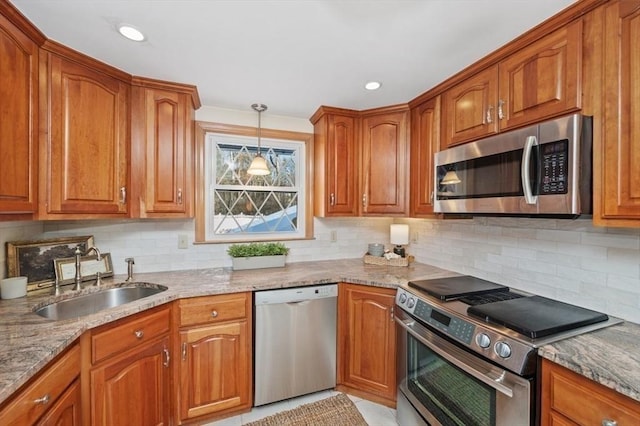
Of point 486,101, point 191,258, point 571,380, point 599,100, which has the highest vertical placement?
point 486,101

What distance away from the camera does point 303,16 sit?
4.27 ft

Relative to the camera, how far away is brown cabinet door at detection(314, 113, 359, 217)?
99.0 inches

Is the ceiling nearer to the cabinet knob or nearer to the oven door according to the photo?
the cabinet knob

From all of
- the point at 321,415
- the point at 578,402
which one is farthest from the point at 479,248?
the point at 321,415

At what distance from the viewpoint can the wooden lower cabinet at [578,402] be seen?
910 millimetres

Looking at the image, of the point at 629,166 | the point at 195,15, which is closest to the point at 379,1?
the point at 195,15

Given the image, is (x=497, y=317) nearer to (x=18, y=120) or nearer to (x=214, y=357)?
(x=214, y=357)

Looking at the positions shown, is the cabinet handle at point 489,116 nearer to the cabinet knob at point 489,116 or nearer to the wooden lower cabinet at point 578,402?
the cabinet knob at point 489,116

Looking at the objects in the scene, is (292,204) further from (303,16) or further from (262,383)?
(303,16)

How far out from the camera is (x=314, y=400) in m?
2.12

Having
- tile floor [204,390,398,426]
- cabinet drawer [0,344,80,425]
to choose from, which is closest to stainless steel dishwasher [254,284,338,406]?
tile floor [204,390,398,426]

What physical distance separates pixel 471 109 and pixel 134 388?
102 inches

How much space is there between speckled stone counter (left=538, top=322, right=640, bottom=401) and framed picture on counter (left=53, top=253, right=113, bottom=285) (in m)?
2.61

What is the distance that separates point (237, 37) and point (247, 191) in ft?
4.67
